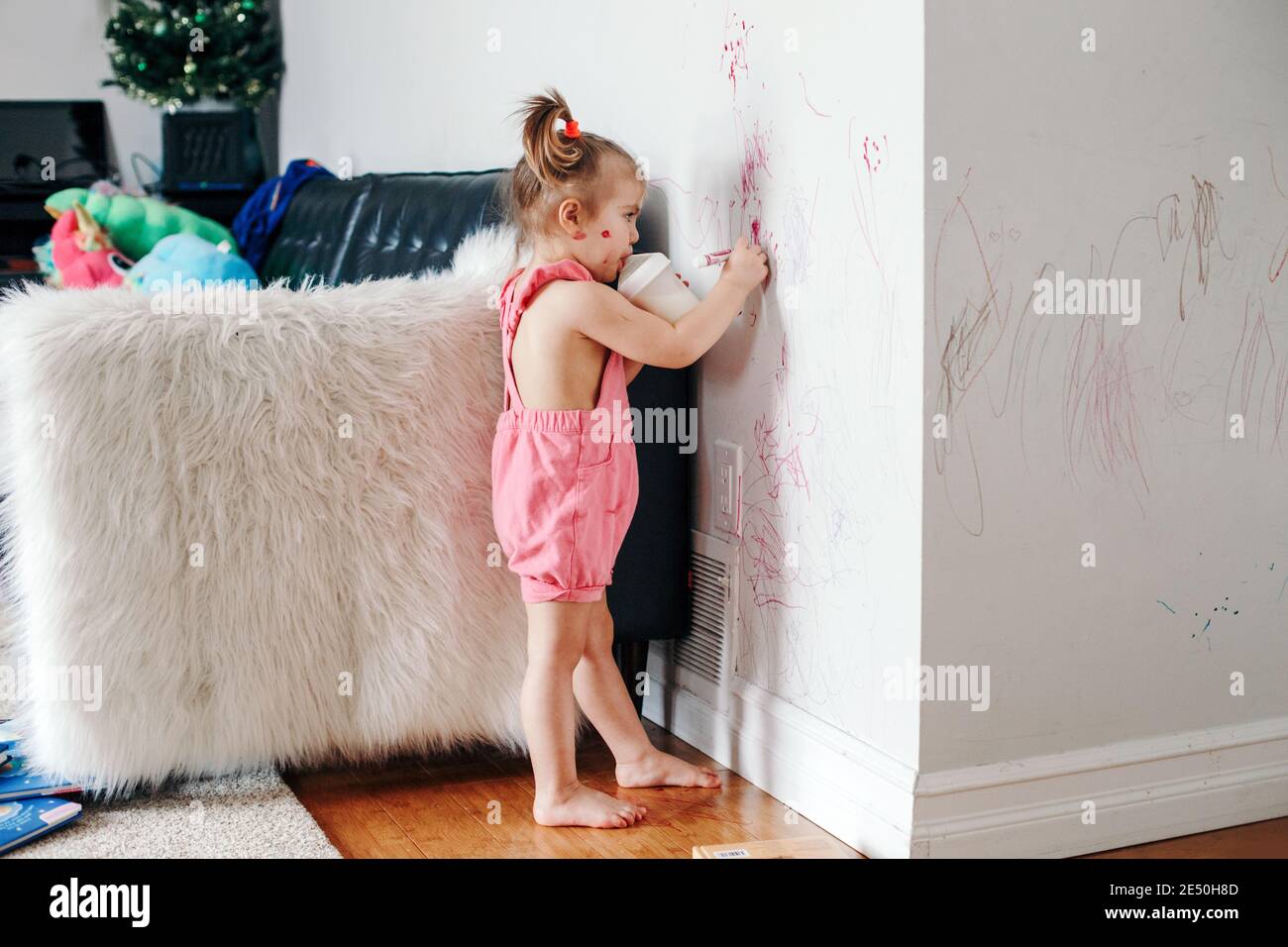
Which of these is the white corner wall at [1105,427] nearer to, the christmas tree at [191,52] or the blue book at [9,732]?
the blue book at [9,732]

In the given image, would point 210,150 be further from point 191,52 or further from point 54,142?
point 54,142

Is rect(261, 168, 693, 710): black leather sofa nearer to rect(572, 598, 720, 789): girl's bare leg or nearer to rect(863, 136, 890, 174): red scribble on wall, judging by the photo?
rect(572, 598, 720, 789): girl's bare leg

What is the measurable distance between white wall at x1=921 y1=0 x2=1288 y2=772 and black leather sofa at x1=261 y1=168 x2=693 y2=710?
1.79ft

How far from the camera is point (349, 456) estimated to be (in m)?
1.63

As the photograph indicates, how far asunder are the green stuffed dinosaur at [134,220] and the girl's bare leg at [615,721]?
7.06ft

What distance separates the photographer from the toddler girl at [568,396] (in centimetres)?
159

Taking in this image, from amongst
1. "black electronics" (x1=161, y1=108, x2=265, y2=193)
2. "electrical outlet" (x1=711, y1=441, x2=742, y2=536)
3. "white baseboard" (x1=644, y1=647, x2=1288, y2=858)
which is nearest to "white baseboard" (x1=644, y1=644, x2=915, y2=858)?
"white baseboard" (x1=644, y1=647, x2=1288, y2=858)

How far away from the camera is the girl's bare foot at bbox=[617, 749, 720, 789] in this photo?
1.70 metres

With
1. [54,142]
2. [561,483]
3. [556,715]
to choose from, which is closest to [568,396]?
[561,483]

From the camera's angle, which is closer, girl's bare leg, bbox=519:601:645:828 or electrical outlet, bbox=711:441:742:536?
girl's bare leg, bbox=519:601:645:828

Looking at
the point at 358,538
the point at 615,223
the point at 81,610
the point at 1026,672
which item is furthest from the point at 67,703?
the point at 1026,672

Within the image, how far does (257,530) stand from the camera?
1.60 meters
